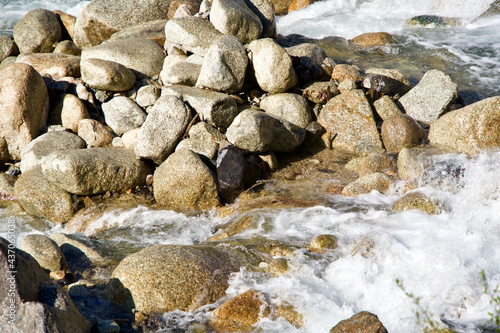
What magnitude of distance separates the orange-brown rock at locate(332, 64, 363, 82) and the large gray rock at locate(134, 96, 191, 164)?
3.27 m

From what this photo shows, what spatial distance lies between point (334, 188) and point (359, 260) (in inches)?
81.5

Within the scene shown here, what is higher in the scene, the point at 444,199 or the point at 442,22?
the point at 442,22

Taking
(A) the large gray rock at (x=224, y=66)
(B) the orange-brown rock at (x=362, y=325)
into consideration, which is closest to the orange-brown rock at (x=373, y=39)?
(A) the large gray rock at (x=224, y=66)

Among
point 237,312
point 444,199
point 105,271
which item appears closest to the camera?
point 237,312

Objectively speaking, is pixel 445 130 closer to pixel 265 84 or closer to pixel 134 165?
pixel 265 84

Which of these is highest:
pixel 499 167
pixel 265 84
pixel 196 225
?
pixel 265 84

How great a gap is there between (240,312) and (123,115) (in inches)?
211

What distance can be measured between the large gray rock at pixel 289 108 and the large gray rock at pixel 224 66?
71 cm

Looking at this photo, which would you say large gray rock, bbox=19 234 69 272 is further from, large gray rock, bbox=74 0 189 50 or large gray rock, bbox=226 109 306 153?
large gray rock, bbox=74 0 189 50

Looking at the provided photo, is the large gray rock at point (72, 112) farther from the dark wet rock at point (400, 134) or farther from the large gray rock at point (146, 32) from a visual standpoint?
the dark wet rock at point (400, 134)

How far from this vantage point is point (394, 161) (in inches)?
272

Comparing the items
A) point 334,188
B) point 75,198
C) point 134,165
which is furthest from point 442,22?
point 75,198

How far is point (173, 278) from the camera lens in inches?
164

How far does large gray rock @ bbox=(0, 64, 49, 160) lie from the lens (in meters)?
7.97
